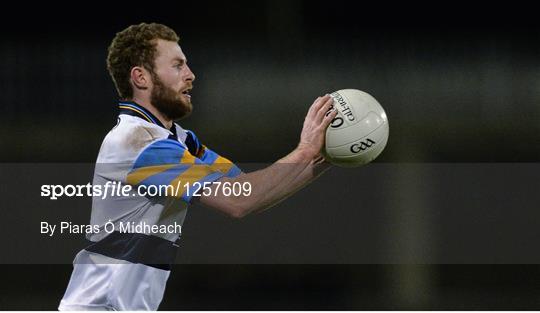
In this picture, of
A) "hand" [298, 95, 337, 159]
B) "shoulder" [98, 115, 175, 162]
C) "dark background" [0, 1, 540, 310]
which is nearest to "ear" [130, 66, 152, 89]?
"shoulder" [98, 115, 175, 162]

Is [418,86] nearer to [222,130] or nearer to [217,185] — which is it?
[222,130]

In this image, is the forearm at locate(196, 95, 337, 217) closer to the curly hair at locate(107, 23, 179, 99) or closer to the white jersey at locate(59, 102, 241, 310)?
the white jersey at locate(59, 102, 241, 310)

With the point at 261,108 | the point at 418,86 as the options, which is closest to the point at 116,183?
the point at 261,108

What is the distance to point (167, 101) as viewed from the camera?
97.0 inches

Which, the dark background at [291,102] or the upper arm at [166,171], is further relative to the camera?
the dark background at [291,102]

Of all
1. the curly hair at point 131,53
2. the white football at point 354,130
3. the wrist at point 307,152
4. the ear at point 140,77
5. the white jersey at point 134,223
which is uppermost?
the curly hair at point 131,53

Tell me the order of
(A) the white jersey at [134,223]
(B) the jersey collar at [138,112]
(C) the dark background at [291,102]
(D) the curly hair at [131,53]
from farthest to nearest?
(C) the dark background at [291,102] → (D) the curly hair at [131,53] → (B) the jersey collar at [138,112] → (A) the white jersey at [134,223]

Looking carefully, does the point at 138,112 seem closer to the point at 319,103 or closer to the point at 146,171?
the point at 146,171

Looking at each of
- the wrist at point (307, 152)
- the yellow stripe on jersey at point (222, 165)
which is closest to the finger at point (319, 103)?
the wrist at point (307, 152)

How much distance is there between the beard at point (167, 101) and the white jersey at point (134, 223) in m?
0.12

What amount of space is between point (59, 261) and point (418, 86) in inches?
98.9

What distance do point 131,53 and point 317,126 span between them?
25.8 inches

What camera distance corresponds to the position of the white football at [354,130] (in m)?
2.37

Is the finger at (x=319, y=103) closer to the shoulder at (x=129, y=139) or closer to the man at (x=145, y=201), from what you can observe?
the man at (x=145, y=201)
